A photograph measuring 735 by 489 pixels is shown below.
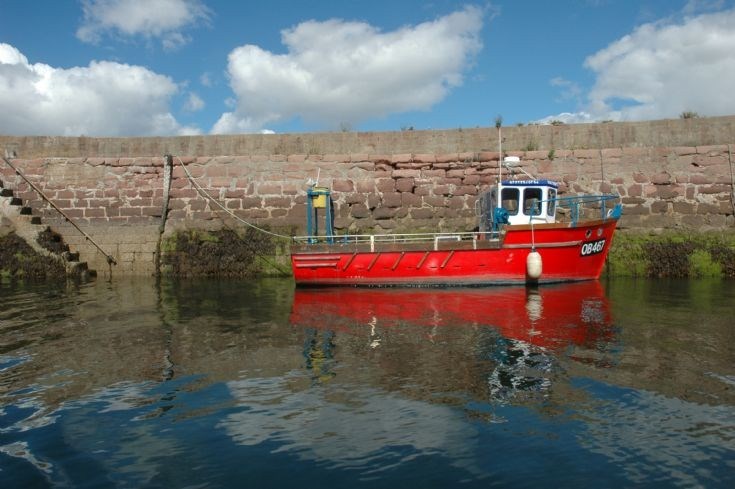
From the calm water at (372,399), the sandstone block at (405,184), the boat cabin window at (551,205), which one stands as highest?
the sandstone block at (405,184)

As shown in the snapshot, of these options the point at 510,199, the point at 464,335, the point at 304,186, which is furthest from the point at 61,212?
the point at 464,335

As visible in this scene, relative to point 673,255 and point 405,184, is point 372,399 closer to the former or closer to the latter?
point 405,184

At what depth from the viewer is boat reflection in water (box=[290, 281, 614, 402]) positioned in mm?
4395

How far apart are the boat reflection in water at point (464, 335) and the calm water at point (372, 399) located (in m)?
0.03

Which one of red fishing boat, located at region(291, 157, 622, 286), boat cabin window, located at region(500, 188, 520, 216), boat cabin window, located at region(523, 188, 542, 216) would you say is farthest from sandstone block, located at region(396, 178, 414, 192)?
boat cabin window, located at region(523, 188, 542, 216)

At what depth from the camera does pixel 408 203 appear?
1276 centimetres

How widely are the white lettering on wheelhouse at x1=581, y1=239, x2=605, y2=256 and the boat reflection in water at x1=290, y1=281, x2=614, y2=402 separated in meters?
0.91

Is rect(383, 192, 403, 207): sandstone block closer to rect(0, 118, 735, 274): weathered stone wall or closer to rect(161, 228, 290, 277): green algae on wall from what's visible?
rect(0, 118, 735, 274): weathered stone wall

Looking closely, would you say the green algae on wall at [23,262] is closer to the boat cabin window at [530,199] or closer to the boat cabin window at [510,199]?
the boat cabin window at [510,199]

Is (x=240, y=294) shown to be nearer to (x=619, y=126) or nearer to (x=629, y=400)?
(x=629, y=400)

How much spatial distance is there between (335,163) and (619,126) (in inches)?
261

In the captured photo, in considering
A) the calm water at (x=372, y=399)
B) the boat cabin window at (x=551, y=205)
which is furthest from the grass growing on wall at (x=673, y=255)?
the calm water at (x=372, y=399)

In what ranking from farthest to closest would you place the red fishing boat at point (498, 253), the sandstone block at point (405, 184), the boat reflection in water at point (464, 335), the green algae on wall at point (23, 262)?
1. the sandstone block at point (405, 184)
2. the green algae on wall at point (23, 262)
3. the red fishing boat at point (498, 253)
4. the boat reflection in water at point (464, 335)

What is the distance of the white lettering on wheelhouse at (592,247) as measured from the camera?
1004cm
